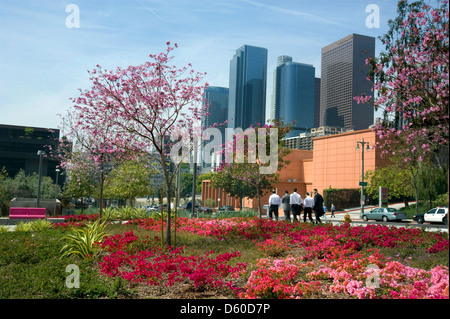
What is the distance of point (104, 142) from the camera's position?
15.6 meters

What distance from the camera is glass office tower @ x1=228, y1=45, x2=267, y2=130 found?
33312 mm

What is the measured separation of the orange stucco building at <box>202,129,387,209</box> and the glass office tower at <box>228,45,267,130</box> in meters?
15.7

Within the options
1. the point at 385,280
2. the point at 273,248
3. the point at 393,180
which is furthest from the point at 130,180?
the point at 393,180

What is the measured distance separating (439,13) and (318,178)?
53.9 meters

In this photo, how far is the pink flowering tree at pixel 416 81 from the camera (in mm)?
8633

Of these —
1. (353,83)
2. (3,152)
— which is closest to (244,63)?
(353,83)

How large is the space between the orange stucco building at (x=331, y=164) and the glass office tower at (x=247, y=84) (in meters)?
15.7

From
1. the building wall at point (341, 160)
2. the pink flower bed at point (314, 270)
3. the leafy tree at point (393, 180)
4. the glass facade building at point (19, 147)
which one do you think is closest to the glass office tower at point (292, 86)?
the building wall at point (341, 160)

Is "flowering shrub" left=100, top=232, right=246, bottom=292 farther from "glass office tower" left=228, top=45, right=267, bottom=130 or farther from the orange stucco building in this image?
the orange stucco building

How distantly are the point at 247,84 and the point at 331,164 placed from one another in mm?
27060

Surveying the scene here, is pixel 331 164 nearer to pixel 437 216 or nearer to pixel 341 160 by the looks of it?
pixel 341 160

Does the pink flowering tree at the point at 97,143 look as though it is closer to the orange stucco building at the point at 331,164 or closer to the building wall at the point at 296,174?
the orange stucco building at the point at 331,164

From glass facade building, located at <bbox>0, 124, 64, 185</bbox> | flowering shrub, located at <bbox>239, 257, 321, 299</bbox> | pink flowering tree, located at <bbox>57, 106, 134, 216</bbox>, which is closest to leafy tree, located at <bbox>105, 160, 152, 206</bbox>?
pink flowering tree, located at <bbox>57, 106, 134, 216</bbox>
